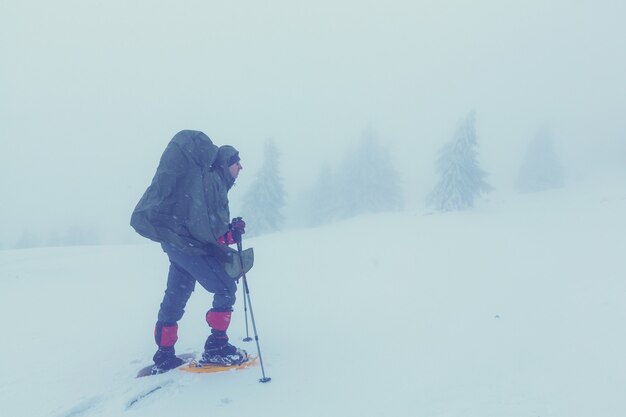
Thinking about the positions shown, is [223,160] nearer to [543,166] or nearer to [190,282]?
[190,282]

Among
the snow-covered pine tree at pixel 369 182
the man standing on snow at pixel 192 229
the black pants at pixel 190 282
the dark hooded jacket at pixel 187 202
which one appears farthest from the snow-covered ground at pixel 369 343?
the snow-covered pine tree at pixel 369 182

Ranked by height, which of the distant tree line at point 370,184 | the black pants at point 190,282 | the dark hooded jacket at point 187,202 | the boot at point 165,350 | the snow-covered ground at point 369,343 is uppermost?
the distant tree line at point 370,184

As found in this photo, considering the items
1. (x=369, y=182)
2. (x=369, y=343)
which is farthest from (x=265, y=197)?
(x=369, y=343)

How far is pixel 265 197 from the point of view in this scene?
1620 inches

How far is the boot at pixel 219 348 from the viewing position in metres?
4.23

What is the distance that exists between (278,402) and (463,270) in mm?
7234

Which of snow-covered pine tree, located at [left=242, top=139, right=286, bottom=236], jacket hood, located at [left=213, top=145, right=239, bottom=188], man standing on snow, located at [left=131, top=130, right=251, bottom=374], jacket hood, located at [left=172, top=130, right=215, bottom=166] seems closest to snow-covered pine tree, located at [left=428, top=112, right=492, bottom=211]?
snow-covered pine tree, located at [left=242, top=139, right=286, bottom=236]

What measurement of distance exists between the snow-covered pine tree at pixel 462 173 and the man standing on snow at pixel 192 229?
107ft

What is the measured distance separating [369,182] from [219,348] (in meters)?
43.7

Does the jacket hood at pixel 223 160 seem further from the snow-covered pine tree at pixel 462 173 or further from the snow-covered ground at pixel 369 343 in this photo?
the snow-covered pine tree at pixel 462 173

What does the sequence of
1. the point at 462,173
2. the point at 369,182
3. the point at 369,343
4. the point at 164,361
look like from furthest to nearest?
the point at 369,182 → the point at 462,173 → the point at 369,343 → the point at 164,361

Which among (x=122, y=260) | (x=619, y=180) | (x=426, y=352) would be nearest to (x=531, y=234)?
(x=426, y=352)

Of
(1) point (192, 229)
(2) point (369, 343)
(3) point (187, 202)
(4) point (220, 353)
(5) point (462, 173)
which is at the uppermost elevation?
(5) point (462, 173)

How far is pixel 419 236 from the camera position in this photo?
58.4ft
